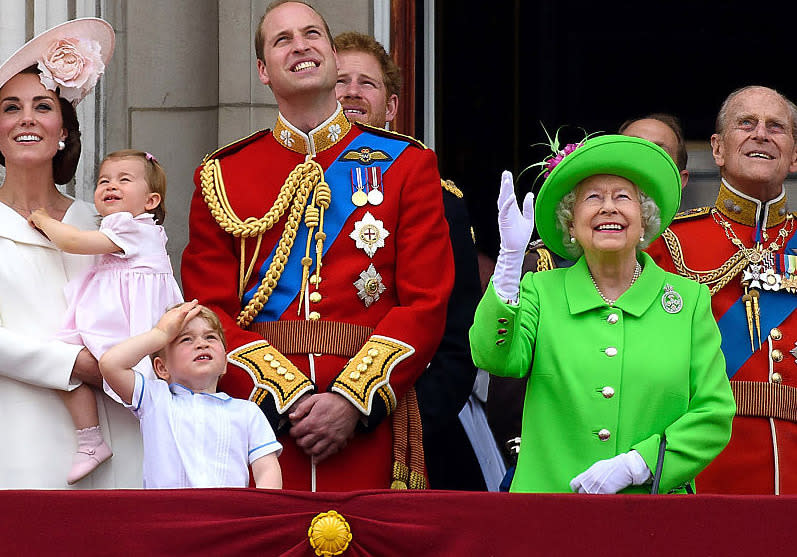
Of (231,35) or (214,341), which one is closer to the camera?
(214,341)

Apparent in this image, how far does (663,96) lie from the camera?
742 cm

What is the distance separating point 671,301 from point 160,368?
1.25 meters

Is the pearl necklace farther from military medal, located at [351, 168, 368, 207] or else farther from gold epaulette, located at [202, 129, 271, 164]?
gold epaulette, located at [202, 129, 271, 164]

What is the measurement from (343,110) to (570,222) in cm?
101

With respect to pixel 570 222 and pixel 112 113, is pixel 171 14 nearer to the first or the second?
pixel 112 113

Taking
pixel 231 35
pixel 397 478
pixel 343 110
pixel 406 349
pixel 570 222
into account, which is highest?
pixel 231 35

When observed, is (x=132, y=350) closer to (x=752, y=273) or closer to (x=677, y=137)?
(x=752, y=273)

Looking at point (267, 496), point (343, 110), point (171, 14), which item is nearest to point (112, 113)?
point (171, 14)

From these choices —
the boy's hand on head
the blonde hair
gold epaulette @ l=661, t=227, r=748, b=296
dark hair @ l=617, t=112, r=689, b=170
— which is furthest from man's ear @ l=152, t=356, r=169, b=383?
dark hair @ l=617, t=112, r=689, b=170

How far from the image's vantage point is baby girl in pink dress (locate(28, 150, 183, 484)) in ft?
14.1

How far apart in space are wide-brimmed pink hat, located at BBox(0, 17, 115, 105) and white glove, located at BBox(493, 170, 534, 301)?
4.51 feet

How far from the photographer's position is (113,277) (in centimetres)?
439

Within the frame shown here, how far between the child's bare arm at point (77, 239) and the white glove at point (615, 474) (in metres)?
1.33

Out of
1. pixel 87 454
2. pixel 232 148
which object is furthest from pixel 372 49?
pixel 87 454
